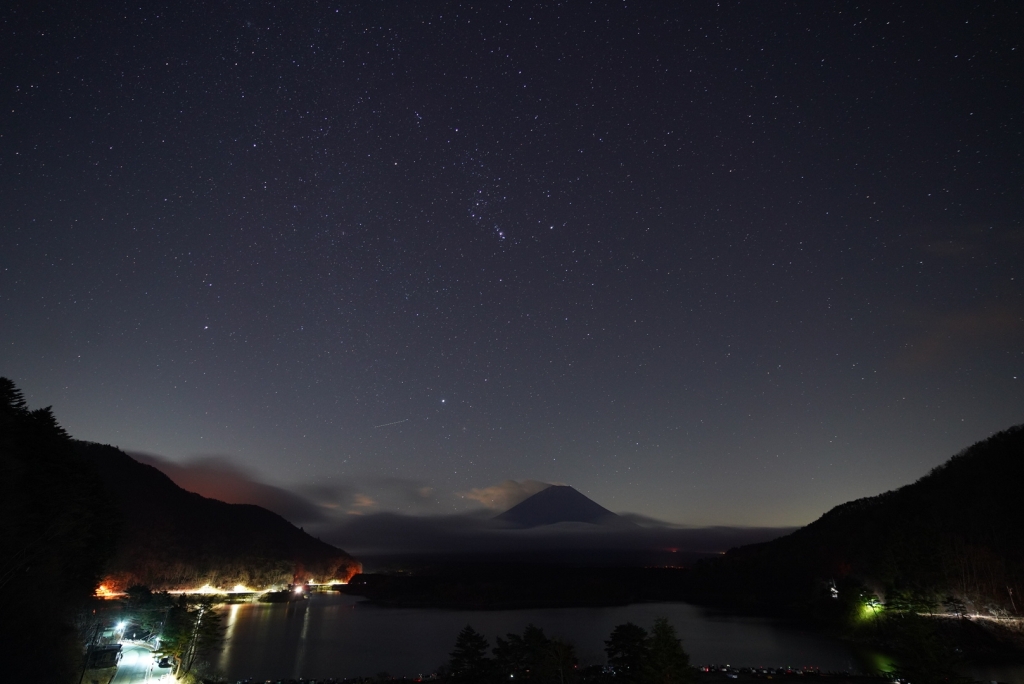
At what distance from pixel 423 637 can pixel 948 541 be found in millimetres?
43483

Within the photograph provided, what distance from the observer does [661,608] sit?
76.9 m

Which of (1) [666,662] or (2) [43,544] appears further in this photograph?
(2) [43,544]

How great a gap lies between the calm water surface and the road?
7290 millimetres

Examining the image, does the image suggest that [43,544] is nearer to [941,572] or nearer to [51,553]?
[51,553]

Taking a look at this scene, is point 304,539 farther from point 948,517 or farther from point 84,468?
point 948,517

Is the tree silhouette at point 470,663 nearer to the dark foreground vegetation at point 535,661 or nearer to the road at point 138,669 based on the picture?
the dark foreground vegetation at point 535,661

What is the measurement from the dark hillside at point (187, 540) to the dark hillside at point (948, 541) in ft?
248

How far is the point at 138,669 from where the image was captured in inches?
907

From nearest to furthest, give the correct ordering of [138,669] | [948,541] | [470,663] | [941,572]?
[138,669], [470,663], [941,572], [948,541]

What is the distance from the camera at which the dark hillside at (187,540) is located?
76.1 meters

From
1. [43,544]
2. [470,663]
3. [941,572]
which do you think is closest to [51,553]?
[43,544]

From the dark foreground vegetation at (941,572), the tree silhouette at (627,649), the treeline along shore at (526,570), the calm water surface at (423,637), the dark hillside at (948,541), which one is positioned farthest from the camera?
the calm water surface at (423,637)

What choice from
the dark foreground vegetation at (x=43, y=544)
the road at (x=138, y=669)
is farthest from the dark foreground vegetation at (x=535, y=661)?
the dark foreground vegetation at (x=43, y=544)

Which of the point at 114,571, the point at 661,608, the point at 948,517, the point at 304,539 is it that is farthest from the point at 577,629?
the point at 304,539
